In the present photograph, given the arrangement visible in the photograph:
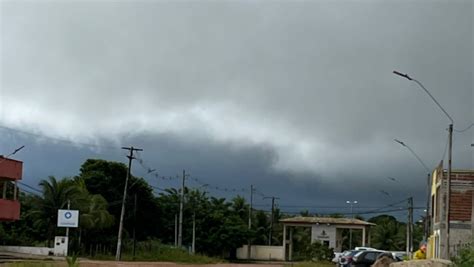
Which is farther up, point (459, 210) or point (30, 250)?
point (459, 210)

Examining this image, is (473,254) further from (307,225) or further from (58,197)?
(307,225)

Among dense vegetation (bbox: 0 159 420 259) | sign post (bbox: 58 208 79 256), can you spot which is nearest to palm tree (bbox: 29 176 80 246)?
dense vegetation (bbox: 0 159 420 259)

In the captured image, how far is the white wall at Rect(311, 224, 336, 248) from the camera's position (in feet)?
304

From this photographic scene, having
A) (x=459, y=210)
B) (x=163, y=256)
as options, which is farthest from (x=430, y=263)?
(x=163, y=256)

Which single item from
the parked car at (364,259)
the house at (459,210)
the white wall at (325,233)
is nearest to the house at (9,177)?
the parked car at (364,259)

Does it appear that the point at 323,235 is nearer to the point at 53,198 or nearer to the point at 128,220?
the point at 128,220

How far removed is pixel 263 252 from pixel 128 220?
21.5 metres

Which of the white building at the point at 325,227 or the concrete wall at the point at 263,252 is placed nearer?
the white building at the point at 325,227

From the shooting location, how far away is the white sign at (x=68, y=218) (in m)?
67.0

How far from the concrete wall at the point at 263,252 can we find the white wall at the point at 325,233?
4.73 m

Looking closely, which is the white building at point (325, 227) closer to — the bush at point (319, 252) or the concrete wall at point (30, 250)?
the bush at point (319, 252)

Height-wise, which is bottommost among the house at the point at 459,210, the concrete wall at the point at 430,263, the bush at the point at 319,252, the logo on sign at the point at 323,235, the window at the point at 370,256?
the bush at the point at 319,252

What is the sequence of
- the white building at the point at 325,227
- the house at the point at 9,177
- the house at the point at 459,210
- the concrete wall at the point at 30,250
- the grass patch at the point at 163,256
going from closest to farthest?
the house at the point at 459,210 → the house at the point at 9,177 → the concrete wall at the point at 30,250 → the grass patch at the point at 163,256 → the white building at the point at 325,227

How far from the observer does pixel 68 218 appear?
6744cm
